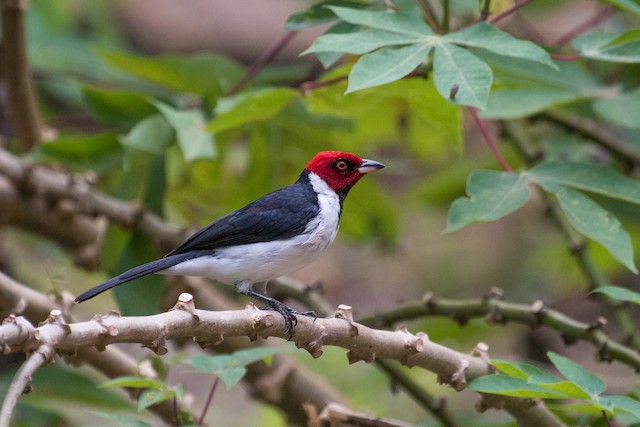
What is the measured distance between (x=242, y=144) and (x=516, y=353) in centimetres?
275

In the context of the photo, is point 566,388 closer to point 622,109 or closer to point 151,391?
point 151,391

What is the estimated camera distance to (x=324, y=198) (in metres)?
3.02

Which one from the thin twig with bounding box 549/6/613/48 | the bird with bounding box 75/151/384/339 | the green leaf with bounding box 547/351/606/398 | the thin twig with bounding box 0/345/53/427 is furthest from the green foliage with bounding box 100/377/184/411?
the thin twig with bounding box 549/6/613/48

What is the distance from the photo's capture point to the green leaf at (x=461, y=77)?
2.27 m

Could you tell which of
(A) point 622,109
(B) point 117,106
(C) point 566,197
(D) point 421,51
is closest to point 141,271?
(D) point 421,51

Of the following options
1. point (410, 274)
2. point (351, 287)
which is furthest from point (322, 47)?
point (351, 287)

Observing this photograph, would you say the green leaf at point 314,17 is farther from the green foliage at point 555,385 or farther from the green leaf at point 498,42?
the green foliage at point 555,385

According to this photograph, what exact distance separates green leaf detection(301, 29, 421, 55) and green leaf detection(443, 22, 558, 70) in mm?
141

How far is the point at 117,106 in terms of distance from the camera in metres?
3.46

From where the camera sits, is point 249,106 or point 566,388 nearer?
point 566,388

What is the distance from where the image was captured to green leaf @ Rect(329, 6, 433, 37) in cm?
248

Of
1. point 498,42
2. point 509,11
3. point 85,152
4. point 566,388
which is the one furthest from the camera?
point 85,152

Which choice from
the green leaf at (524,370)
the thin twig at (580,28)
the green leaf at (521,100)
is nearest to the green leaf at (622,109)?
the green leaf at (521,100)

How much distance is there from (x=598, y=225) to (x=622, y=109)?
1.02 m
